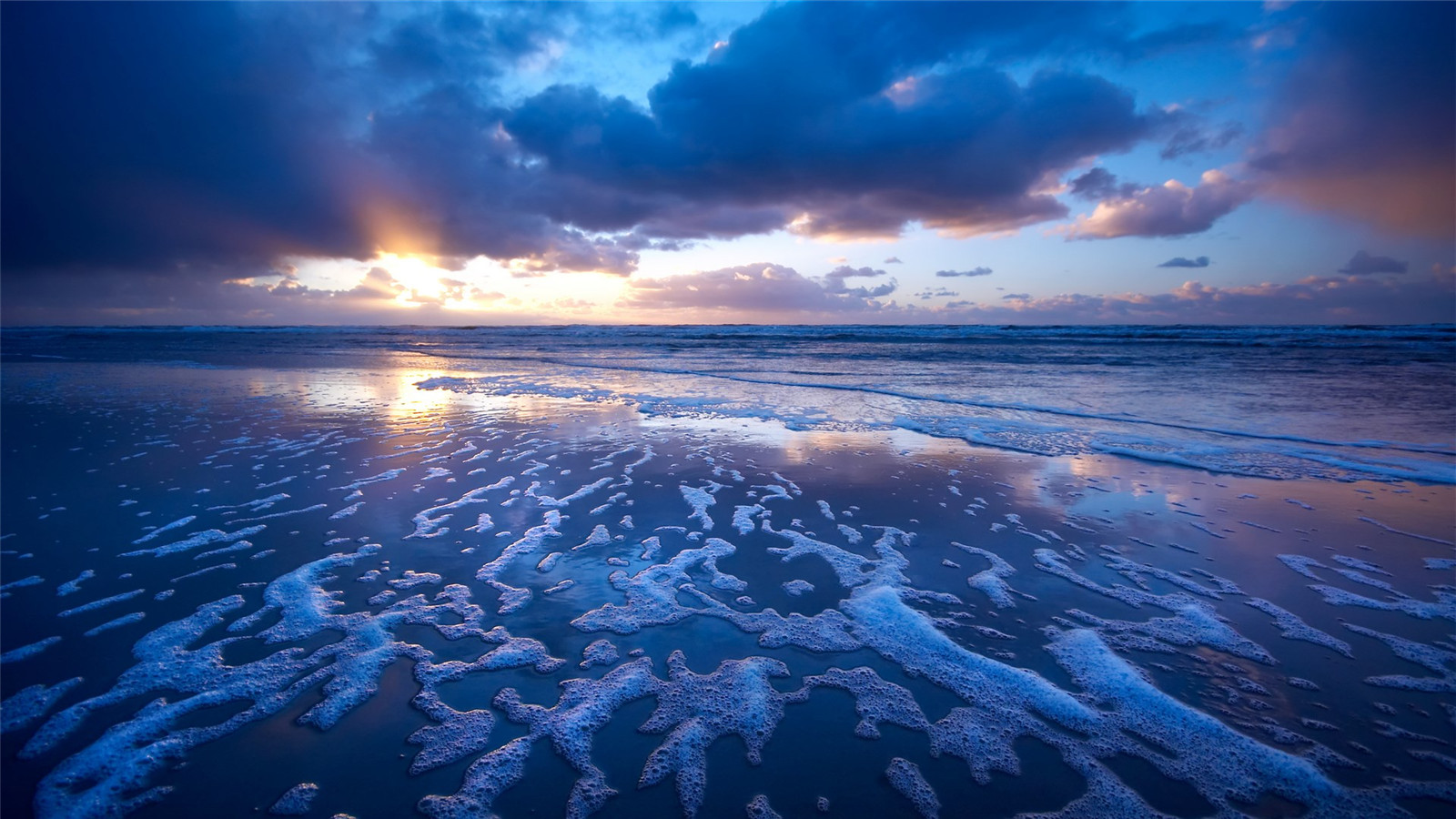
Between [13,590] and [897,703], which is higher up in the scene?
[13,590]

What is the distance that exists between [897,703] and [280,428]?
370 inches

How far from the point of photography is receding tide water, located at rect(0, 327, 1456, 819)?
7.63 ft

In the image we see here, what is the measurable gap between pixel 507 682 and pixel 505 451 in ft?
16.5

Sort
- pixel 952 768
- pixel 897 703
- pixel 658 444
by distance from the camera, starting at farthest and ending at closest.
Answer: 1. pixel 658 444
2. pixel 897 703
3. pixel 952 768

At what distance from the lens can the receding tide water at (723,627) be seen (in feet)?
7.63

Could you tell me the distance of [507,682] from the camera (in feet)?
9.44

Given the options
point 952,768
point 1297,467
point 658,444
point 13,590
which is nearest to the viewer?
point 952,768

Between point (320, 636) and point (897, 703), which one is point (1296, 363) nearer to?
point (897, 703)

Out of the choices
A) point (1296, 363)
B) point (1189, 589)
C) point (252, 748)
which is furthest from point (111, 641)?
point (1296, 363)

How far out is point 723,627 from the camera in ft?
11.2

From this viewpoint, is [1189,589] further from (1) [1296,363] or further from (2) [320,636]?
(1) [1296,363]

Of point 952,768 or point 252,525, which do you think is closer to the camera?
point 952,768

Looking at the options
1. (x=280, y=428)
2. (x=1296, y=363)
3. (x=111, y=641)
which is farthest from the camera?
(x=1296, y=363)

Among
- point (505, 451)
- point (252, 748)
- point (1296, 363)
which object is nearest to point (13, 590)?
point (252, 748)
